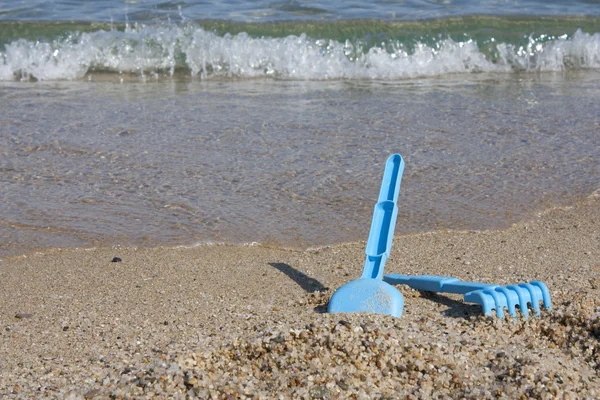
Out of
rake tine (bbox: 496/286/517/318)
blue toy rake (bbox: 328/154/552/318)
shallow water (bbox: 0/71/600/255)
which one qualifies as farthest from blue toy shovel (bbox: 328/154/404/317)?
shallow water (bbox: 0/71/600/255)

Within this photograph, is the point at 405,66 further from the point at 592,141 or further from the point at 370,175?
the point at 370,175

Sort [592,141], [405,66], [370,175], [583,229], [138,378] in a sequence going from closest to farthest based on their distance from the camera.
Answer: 1. [138,378]
2. [583,229]
3. [370,175]
4. [592,141]
5. [405,66]

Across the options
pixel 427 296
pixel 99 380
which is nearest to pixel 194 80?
pixel 427 296

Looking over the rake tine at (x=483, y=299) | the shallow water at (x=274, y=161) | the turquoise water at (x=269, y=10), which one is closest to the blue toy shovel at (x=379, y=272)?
the rake tine at (x=483, y=299)

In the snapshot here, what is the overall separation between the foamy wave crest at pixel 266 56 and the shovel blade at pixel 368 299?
5.58 meters

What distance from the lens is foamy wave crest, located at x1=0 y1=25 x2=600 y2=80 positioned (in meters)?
8.66

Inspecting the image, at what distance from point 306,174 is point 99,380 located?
263 cm

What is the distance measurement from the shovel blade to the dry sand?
7 centimetres

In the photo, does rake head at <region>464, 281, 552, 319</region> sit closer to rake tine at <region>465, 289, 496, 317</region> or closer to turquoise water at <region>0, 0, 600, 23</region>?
rake tine at <region>465, 289, 496, 317</region>

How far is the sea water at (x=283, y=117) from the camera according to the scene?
173 inches

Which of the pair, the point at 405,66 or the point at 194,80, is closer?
the point at 194,80

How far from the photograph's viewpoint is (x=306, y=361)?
8.25ft

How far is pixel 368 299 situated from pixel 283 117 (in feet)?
11.3

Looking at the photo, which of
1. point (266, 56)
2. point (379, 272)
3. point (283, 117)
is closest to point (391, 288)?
point (379, 272)
